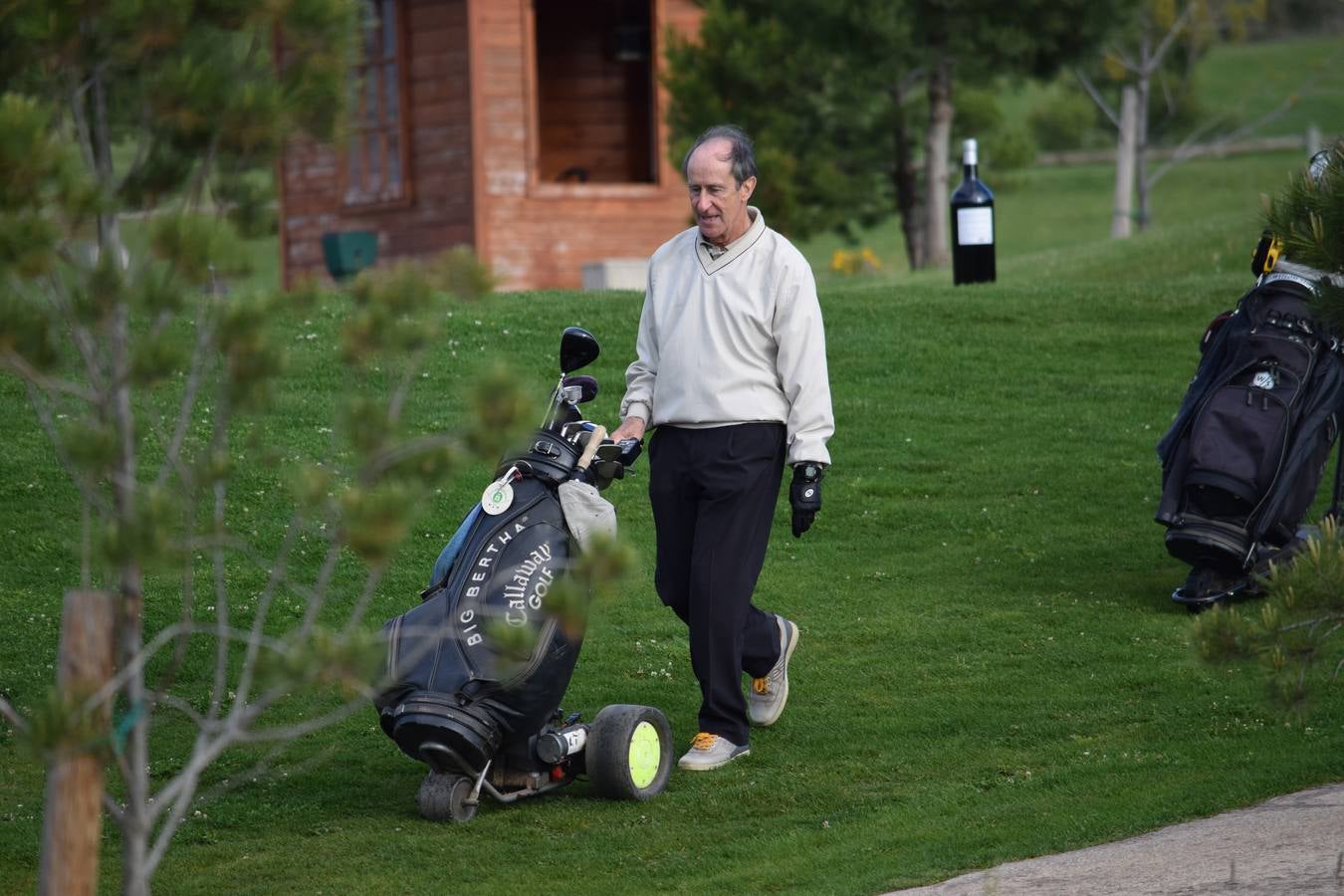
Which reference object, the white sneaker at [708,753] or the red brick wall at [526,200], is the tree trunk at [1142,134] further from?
the white sneaker at [708,753]

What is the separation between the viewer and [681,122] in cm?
2047

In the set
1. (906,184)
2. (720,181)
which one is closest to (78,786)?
(720,181)

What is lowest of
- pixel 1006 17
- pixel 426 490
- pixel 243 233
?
pixel 426 490

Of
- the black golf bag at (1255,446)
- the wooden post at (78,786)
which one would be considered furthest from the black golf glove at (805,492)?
the wooden post at (78,786)

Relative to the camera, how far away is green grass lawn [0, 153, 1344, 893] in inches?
211

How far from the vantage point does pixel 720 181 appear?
5848mm

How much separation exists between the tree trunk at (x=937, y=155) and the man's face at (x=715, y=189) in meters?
15.3

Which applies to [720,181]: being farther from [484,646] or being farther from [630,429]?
[484,646]

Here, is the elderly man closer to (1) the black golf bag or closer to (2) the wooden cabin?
(1) the black golf bag

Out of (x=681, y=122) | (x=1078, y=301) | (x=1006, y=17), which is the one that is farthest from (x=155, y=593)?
(x=1006, y=17)

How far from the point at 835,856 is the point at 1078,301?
9096 mm

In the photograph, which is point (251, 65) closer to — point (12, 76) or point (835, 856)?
point (12, 76)

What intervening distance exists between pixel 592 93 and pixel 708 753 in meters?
16.7

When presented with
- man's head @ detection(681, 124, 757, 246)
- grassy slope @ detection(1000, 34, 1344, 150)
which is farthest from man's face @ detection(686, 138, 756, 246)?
grassy slope @ detection(1000, 34, 1344, 150)
